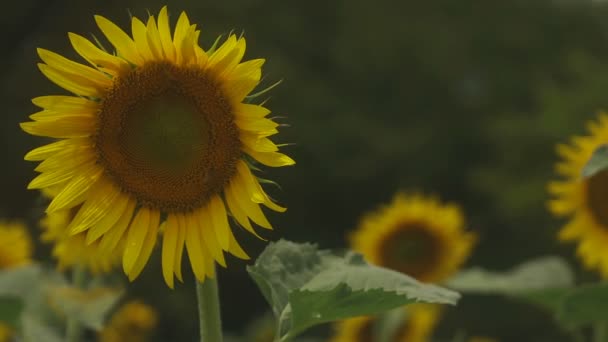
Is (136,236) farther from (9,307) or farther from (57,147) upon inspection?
(9,307)

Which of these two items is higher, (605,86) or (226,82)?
(605,86)

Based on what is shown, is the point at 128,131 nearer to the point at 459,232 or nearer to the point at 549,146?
the point at 459,232

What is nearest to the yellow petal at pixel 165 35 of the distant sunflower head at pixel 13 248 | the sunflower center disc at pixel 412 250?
the distant sunflower head at pixel 13 248

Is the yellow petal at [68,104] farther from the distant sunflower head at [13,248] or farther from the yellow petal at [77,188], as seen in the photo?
the distant sunflower head at [13,248]

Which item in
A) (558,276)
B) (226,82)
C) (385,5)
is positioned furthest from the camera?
(385,5)

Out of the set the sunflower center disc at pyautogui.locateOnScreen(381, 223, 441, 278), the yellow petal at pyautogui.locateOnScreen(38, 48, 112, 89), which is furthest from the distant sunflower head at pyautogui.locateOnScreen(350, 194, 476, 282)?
the yellow petal at pyautogui.locateOnScreen(38, 48, 112, 89)

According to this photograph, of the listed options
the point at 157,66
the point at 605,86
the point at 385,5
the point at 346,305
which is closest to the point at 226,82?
the point at 157,66
